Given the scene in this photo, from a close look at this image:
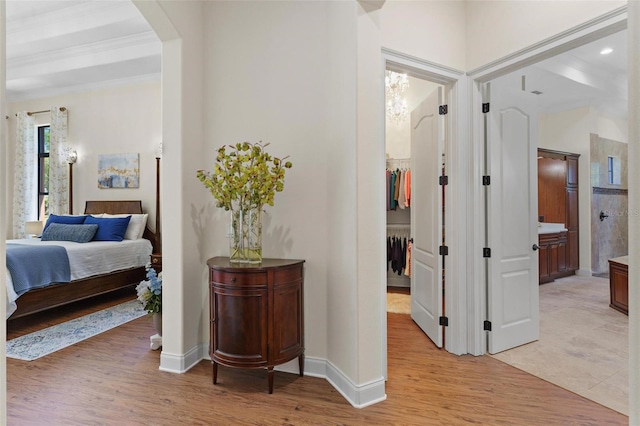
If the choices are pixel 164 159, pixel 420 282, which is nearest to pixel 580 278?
pixel 420 282

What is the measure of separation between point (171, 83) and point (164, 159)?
60 cm

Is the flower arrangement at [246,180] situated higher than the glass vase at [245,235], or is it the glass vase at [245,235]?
the flower arrangement at [246,180]

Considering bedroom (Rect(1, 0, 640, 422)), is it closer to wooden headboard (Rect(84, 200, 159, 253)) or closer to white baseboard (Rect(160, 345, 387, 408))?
white baseboard (Rect(160, 345, 387, 408))

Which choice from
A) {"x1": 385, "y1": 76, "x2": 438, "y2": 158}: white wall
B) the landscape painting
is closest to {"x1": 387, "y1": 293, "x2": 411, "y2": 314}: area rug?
{"x1": 385, "y1": 76, "x2": 438, "y2": 158}: white wall

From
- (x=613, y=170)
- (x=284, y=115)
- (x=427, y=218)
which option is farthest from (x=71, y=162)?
(x=613, y=170)

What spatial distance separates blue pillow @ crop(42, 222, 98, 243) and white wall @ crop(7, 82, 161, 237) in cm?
88

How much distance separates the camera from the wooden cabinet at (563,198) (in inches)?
238

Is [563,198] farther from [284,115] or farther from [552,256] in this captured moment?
[284,115]

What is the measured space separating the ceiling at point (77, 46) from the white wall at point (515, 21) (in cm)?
373

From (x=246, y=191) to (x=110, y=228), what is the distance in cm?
378

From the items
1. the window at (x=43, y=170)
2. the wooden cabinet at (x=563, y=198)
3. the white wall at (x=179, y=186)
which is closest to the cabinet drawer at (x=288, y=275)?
the white wall at (x=179, y=186)

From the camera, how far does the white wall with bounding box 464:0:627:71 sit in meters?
2.22

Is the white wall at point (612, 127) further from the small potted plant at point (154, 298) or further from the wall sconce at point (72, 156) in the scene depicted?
the wall sconce at point (72, 156)

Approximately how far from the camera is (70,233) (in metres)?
→ 4.97
